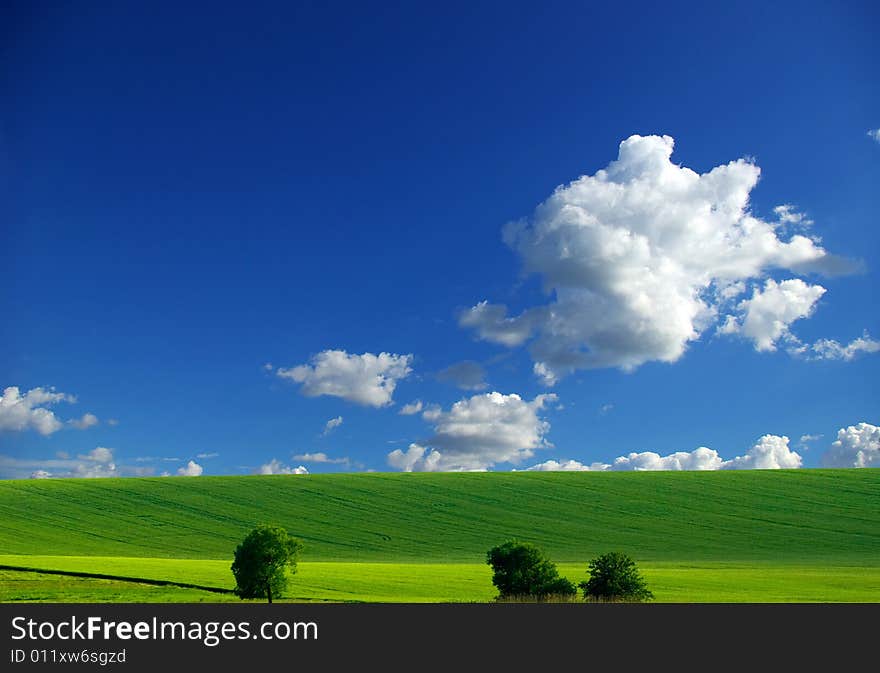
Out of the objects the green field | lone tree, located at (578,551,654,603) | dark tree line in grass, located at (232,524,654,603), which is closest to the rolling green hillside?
the green field

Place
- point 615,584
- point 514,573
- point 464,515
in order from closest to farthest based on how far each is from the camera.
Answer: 1. point 615,584
2. point 514,573
3. point 464,515

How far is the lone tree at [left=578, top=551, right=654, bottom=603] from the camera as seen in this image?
26.4 m

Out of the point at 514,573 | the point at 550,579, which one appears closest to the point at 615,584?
the point at 550,579

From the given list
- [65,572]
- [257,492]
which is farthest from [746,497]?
[65,572]

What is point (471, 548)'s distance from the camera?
5469 cm

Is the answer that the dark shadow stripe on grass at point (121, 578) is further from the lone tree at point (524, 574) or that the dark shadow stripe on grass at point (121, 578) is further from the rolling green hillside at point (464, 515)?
the rolling green hillside at point (464, 515)

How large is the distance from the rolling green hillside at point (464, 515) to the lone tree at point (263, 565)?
23362mm

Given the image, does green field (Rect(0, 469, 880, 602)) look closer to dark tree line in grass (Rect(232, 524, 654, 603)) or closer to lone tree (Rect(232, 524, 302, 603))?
lone tree (Rect(232, 524, 302, 603))

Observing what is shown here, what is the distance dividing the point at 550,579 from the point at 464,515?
38.3 metres

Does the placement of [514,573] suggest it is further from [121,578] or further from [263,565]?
[121,578]

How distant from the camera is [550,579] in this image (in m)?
27.4

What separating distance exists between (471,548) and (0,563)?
29.7 metres

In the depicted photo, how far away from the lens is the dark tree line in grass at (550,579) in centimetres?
2648

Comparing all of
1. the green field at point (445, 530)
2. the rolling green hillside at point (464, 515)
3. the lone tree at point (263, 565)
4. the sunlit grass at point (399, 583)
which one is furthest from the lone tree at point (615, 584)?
the rolling green hillside at point (464, 515)
